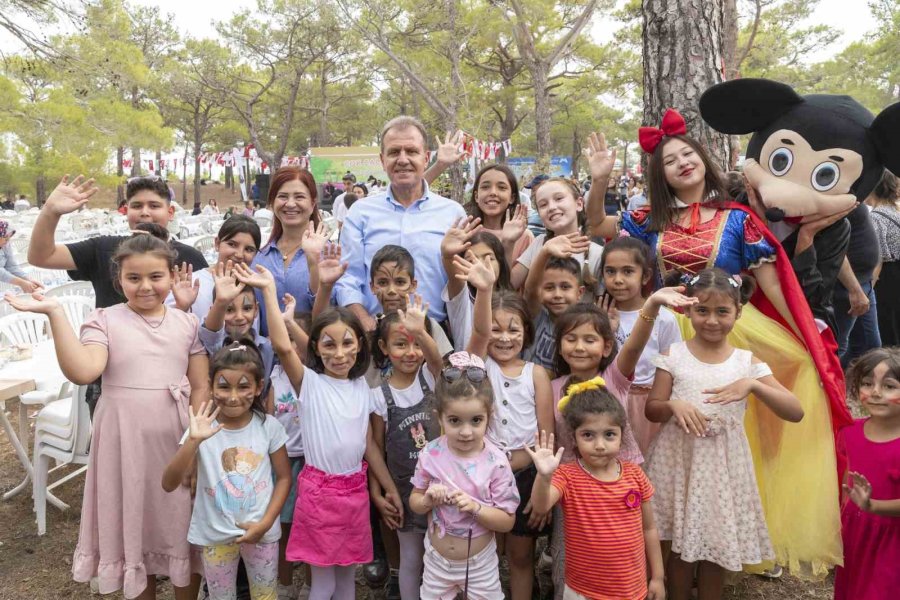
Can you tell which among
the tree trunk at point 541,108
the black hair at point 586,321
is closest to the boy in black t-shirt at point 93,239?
the black hair at point 586,321

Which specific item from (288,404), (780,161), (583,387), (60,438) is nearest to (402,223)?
(288,404)

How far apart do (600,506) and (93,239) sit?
2495 mm

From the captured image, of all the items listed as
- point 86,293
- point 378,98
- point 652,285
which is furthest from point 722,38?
point 378,98

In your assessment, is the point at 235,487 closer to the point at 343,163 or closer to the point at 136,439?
the point at 136,439

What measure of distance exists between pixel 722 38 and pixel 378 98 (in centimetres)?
3322

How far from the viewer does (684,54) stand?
3.47m

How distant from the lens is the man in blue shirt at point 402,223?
119 inches

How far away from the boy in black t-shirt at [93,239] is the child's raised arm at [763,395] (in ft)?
8.23

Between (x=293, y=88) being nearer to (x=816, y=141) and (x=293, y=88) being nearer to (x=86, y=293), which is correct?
(x=86, y=293)

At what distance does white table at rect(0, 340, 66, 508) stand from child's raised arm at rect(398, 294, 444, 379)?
2145 millimetres

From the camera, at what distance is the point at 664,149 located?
2.82 metres

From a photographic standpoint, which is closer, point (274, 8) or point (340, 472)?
point (340, 472)

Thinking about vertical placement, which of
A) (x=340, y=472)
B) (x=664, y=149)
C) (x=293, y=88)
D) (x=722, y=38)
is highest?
(x=293, y=88)

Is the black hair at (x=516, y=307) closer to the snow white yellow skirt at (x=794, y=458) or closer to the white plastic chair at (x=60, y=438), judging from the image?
the snow white yellow skirt at (x=794, y=458)
